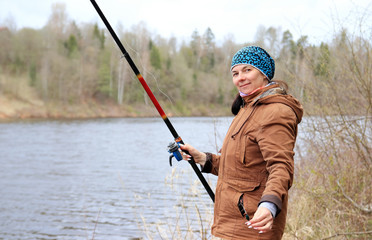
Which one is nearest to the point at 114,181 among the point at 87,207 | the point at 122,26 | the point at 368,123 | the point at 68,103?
the point at 87,207

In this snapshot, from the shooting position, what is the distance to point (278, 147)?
1.87 m

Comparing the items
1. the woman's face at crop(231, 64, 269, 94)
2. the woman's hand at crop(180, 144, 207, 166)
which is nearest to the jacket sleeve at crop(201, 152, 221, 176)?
the woman's hand at crop(180, 144, 207, 166)

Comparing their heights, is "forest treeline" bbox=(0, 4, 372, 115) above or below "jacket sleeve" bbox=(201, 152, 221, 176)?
above

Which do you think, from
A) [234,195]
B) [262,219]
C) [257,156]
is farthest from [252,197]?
[262,219]

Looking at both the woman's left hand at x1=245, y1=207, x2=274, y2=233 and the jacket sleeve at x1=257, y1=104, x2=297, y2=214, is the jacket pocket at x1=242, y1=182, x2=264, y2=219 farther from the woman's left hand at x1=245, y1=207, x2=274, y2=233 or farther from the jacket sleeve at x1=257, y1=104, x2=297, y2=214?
the woman's left hand at x1=245, y1=207, x2=274, y2=233

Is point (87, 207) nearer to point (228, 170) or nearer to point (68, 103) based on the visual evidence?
point (228, 170)

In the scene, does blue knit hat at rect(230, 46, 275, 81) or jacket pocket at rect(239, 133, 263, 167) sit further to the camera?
blue knit hat at rect(230, 46, 275, 81)

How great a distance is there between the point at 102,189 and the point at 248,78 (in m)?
11.1

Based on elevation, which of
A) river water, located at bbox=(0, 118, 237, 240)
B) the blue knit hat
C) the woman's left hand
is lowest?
river water, located at bbox=(0, 118, 237, 240)

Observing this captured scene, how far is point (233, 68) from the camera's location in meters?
2.23

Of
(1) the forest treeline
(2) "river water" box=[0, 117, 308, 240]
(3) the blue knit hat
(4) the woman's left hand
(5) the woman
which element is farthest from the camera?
(2) "river water" box=[0, 117, 308, 240]

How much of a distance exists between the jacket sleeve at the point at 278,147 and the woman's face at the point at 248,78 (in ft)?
0.76

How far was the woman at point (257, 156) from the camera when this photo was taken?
5.98 feet

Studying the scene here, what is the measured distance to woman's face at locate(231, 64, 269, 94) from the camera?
2.16 metres
